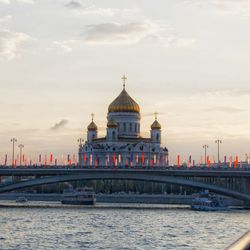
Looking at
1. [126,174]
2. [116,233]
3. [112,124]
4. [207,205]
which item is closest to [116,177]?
[126,174]

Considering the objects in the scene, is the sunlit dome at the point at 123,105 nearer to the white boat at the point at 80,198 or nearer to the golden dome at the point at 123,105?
the golden dome at the point at 123,105

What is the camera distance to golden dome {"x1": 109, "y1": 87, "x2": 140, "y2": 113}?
460 feet

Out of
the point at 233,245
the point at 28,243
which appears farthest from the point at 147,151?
the point at 233,245

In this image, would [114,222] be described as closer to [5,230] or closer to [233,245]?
[5,230]

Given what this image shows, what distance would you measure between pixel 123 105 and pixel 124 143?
28.3 ft

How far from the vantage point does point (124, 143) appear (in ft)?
452

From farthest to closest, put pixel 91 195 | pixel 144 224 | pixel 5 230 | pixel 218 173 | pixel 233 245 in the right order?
pixel 91 195, pixel 218 173, pixel 144 224, pixel 5 230, pixel 233 245

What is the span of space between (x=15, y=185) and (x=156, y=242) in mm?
47034

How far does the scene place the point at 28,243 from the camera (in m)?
40.5

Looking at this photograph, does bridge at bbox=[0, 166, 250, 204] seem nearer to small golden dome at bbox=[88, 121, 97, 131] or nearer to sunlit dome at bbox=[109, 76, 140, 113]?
sunlit dome at bbox=[109, 76, 140, 113]

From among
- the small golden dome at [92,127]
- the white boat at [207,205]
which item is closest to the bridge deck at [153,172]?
the white boat at [207,205]

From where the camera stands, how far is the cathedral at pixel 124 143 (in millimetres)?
136375

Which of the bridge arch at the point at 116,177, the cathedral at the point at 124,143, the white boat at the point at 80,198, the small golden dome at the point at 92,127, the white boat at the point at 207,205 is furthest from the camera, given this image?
the small golden dome at the point at 92,127

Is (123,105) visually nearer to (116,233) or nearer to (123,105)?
(123,105)
